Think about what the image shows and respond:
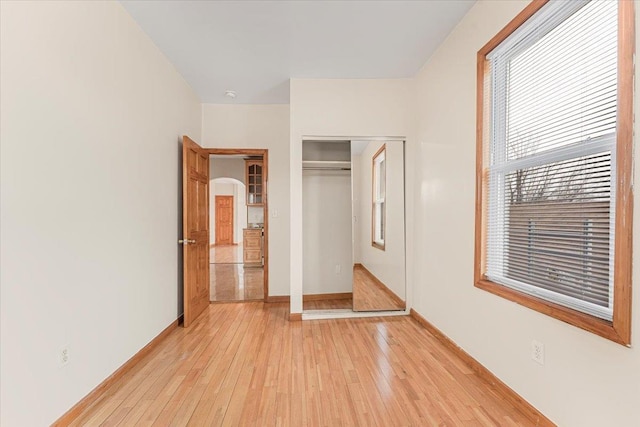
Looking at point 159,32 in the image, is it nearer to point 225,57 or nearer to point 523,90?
point 225,57

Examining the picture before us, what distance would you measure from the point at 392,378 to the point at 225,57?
3.29 meters

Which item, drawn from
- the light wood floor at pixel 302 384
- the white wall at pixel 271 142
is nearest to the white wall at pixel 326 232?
the white wall at pixel 271 142

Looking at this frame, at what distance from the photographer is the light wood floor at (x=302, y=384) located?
1.70m

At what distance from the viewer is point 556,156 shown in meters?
1.57

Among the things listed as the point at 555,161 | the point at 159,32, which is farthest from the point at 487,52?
the point at 159,32

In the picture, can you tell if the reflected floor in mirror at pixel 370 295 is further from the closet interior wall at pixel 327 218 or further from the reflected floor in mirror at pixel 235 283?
the reflected floor in mirror at pixel 235 283

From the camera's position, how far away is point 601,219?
4.42 ft

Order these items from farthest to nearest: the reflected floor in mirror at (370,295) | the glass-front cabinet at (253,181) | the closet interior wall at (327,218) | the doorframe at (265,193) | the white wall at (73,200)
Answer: the glass-front cabinet at (253,181)
the doorframe at (265,193)
the closet interior wall at (327,218)
the reflected floor in mirror at (370,295)
the white wall at (73,200)

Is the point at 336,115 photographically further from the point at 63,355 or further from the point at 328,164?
the point at 63,355

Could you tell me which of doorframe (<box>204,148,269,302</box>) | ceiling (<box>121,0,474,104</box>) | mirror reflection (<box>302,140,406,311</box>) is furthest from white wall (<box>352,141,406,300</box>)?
doorframe (<box>204,148,269,302</box>)

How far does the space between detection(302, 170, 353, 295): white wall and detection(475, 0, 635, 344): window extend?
1761 millimetres

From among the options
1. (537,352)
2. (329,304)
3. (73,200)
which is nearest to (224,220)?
(329,304)

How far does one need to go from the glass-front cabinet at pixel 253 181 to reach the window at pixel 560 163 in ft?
18.9

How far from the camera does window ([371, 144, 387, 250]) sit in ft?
11.8
